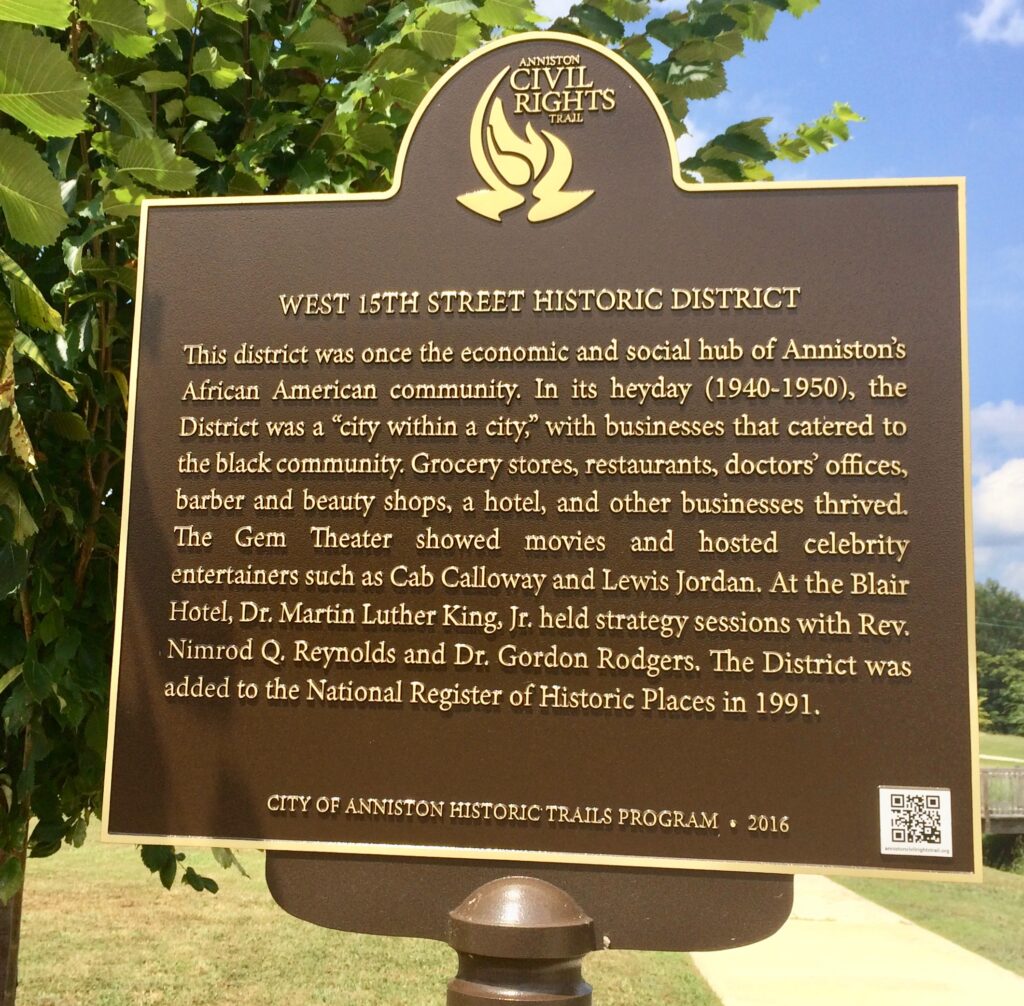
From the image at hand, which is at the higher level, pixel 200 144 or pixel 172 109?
pixel 172 109

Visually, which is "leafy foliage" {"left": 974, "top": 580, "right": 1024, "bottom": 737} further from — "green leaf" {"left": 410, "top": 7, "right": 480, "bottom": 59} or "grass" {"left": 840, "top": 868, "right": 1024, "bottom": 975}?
"green leaf" {"left": 410, "top": 7, "right": 480, "bottom": 59}

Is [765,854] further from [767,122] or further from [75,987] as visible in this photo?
[75,987]

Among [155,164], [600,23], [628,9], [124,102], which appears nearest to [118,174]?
[155,164]

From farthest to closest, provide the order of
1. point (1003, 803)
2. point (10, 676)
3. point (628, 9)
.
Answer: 1. point (1003, 803)
2. point (628, 9)
3. point (10, 676)

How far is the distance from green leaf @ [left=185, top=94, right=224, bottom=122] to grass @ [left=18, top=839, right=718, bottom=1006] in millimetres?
4952

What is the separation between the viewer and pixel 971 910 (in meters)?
11.1

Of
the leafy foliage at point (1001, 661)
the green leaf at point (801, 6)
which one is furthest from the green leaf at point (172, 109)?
the leafy foliage at point (1001, 661)

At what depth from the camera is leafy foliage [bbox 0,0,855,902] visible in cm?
327

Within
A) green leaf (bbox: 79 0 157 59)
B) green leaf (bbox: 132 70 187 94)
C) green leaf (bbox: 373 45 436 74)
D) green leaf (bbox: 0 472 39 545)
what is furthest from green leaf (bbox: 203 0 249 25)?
green leaf (bbox: 0 472 39 545)

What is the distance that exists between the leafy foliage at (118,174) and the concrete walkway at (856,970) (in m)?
4.88

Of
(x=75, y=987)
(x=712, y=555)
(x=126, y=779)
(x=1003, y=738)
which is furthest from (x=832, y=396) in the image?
(x=1003, y=738)

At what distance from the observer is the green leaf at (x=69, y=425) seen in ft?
11.3

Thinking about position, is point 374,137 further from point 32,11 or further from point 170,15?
point 32,11

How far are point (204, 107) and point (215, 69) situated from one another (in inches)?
5.4
